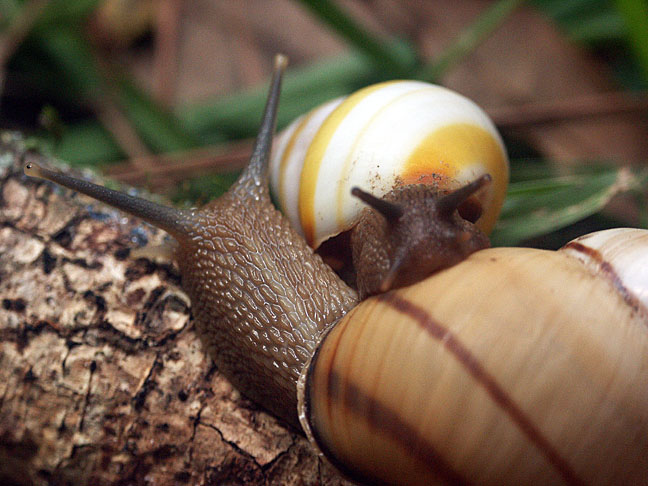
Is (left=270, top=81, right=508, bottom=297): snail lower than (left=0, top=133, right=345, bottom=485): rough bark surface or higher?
higher

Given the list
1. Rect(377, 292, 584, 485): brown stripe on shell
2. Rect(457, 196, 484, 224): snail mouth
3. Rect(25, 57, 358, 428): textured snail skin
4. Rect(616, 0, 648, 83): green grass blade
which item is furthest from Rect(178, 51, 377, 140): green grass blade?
Rect(377, 292, 584, 485): brown stripe on shell

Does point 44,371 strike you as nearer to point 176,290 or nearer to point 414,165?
point 176,290

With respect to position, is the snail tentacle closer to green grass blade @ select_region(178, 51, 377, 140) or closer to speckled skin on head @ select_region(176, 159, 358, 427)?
speckled skin on head @ select_region(176, 159, 358, 427)

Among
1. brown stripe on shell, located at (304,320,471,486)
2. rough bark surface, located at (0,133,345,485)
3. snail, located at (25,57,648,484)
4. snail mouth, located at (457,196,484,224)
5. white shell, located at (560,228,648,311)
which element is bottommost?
rough bark surface, located at (0,133,345,485)

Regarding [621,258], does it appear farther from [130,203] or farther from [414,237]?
[130,203]

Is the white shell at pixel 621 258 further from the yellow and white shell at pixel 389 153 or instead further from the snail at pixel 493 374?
the yellow and white shell at pixel 389 153

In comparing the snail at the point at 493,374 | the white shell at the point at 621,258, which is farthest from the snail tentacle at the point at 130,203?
the white shell at the point at 621,258
